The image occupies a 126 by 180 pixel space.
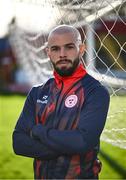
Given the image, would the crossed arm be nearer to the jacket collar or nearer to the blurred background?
the jacket collar

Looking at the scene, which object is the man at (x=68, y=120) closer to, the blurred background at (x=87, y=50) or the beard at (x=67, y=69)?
the beard at (x=67, y=69)

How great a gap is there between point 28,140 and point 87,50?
1.21 m

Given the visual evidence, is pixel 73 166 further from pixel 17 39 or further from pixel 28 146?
pixel 17 39

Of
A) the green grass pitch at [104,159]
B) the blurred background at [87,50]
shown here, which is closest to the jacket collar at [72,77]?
the blurred background at [87,50]

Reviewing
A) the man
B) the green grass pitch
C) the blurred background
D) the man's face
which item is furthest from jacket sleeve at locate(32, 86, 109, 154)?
the green grass pitch

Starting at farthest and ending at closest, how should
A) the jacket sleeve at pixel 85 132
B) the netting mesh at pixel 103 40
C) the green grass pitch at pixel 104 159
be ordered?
the green grass pitch at pixel 104 159 < the netting mesh at pixel 103 40 < the jacket sleeve at pixel 85 132

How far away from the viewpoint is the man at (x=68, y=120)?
158 cm

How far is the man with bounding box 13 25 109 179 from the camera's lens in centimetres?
158

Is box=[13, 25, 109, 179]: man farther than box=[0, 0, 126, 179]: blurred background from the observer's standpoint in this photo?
No

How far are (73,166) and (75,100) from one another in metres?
0.21

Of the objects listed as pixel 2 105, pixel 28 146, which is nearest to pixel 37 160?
pixel 28 146

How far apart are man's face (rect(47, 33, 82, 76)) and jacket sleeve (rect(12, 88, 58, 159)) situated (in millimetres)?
178

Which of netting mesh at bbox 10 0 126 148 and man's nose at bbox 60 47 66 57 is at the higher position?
man's nose at bbox 60 47 66 57

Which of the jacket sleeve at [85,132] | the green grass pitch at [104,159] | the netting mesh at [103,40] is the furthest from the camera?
the green grass pitch at [104,159]
